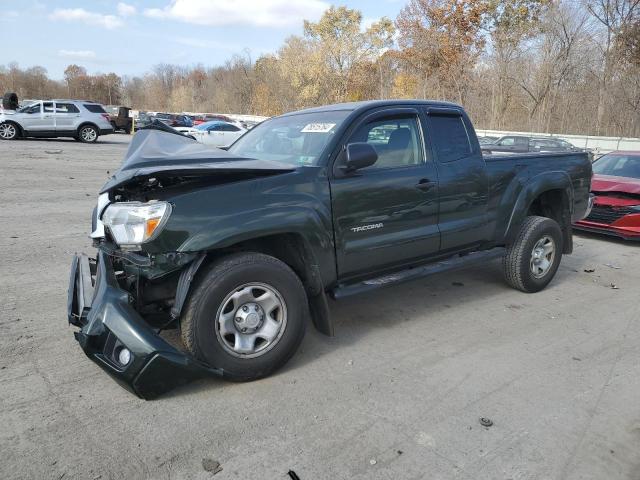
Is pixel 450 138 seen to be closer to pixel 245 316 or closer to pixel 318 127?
pixel 318 127

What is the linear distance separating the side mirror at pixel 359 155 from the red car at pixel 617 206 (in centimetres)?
595

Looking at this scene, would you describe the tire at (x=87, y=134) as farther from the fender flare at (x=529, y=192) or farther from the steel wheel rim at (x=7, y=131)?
the fender flare at (x=529, y=192)

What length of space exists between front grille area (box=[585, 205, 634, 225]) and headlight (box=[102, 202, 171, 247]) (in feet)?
24.1

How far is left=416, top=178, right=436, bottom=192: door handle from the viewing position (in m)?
4.22

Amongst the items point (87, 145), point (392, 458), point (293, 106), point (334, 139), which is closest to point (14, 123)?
point (87, 145)

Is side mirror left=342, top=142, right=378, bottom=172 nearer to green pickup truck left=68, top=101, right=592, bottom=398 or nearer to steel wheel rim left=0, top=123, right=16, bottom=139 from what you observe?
green pickup truck left=68, top=101, right=592, bottom=398

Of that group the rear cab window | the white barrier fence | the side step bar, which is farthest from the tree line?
the side step bar

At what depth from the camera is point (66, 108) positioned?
22.0 meters

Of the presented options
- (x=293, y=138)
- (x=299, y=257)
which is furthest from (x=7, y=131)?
(x=299, y=257)

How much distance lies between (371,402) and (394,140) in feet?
7.22

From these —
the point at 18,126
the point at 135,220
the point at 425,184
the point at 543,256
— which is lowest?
the point at 543,256

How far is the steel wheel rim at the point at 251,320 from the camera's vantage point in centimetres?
323

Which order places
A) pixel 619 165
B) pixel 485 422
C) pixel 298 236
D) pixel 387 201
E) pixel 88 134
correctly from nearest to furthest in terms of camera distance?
pixel 485 422, pixel 298 236, pixel 387 201, pixel 619 165, pixel 88 134

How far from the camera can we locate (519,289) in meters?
5.44
